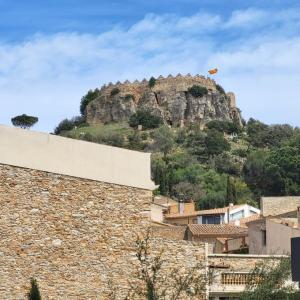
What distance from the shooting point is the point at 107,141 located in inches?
4594

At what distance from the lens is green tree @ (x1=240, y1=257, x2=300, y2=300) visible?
20672 millimetres

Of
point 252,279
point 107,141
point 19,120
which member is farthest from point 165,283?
point 107,141

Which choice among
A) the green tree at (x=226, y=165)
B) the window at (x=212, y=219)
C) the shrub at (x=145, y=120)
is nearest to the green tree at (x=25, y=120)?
the window at (x=212, y=219)

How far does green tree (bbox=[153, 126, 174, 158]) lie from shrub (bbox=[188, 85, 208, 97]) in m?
15.4

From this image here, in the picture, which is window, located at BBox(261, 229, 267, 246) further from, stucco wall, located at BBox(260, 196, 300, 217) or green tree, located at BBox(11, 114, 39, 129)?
green tree, located at BBox(11, 114, 39, 129)

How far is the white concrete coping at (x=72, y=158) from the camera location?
20734 millimetres

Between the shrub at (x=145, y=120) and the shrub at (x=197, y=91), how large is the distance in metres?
8.02

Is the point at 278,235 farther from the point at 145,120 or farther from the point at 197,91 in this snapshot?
the point at 197,91

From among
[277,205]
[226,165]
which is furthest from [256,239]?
[226,165]

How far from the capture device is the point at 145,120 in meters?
133

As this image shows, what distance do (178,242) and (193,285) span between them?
1.24 metres

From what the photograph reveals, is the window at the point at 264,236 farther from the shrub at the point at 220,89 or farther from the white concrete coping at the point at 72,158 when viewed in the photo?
the shrub at the point at 220,89

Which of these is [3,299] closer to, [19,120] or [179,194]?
[19,120]

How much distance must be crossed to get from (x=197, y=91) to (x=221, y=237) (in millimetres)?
99728
